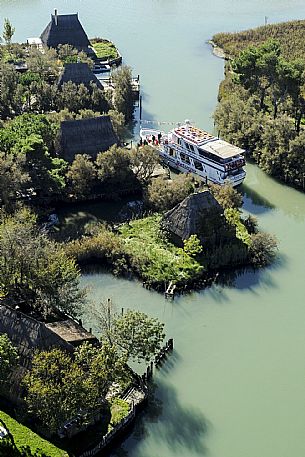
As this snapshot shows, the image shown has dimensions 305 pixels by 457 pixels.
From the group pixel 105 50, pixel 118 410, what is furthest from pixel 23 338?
pixel 105 50

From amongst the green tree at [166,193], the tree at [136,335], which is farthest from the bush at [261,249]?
the tree at [136,335]

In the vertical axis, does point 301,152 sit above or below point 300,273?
above

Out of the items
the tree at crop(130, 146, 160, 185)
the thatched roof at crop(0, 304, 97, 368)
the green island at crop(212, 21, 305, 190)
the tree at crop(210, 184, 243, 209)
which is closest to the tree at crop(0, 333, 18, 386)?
the thatched roof at crop(0, 304, 97, 368)

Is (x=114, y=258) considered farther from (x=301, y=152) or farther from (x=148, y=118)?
(x=148, y=118)

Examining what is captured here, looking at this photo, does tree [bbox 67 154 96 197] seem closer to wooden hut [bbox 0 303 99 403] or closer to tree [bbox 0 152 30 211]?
tree [bbox 0 152 30 211]

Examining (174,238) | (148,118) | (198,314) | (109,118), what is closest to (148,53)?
(148,118)
